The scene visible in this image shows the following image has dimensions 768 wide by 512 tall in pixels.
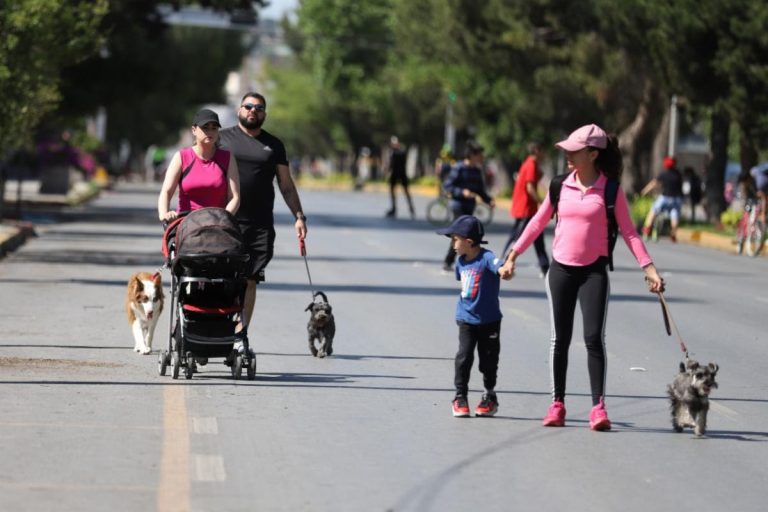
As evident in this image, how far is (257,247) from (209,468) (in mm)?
4262

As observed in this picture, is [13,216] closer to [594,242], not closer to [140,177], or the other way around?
[594,242]

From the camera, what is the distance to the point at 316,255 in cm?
2870

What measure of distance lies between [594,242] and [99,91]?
37.0 metres

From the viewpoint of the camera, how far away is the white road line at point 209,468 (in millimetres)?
8453

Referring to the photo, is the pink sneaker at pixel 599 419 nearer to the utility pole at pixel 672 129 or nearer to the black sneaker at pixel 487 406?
the black sneaker at pixel 487 406

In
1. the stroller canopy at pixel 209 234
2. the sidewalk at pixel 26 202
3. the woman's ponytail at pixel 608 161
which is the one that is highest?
the woman's ponytail at pixel 608 161

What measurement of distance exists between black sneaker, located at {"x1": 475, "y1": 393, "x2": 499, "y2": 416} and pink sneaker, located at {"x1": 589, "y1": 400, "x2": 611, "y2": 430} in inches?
27.2

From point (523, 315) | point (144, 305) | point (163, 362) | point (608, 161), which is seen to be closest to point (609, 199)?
point (608, 161)

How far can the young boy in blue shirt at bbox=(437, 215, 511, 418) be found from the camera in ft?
35.0

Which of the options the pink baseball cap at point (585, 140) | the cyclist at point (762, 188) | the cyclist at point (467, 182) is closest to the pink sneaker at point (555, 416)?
the pink baseball cap at point (585, 140)

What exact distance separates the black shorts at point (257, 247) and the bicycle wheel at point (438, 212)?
29.8 m

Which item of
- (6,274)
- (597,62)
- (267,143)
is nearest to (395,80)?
(597,62)

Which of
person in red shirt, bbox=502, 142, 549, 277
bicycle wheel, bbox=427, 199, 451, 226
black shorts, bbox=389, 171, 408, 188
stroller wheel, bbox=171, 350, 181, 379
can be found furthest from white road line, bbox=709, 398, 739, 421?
black shorts, bbox=389, 171, 408, 188

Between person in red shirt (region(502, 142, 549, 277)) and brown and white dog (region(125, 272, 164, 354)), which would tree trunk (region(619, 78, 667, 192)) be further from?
brown and white dog (region(125, 272, 164, 354))
